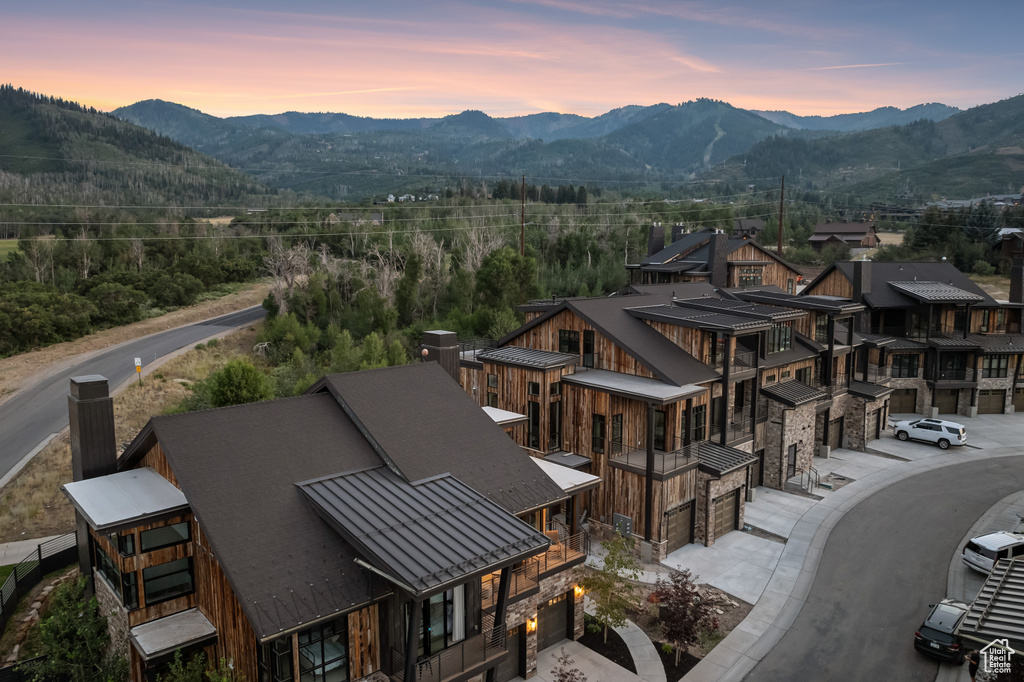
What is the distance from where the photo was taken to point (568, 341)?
26.8m

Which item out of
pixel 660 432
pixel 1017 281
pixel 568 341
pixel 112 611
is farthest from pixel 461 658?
pixel 1017 281

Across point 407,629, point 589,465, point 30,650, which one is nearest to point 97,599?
point 30,650

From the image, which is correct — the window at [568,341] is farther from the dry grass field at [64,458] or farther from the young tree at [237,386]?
the dry grass field at [64,458]

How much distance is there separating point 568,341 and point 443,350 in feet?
25.2

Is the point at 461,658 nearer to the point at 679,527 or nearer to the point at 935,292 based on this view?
the point at 679,527

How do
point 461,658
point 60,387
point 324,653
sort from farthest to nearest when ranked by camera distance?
Result: point 60,387
point 461,658
point 324,653

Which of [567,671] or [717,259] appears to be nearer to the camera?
[567,671]

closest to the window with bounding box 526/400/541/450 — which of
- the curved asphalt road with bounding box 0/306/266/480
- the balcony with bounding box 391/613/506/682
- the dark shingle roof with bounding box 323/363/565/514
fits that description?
the dark shingle roof with bounding box 323/363/565/514

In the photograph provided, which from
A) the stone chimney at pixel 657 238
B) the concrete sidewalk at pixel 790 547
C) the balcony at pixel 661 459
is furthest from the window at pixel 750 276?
the balcony at pixel 661 459

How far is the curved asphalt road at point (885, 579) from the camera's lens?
16250 mm

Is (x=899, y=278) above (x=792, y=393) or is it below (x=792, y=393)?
above

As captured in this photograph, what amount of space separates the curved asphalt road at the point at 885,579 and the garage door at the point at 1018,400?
540 inches

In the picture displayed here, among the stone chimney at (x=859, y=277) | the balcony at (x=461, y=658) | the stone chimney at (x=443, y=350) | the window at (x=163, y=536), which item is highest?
the stone chimney at (x=859, y=277)

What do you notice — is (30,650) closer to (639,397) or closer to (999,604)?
(639,397)
